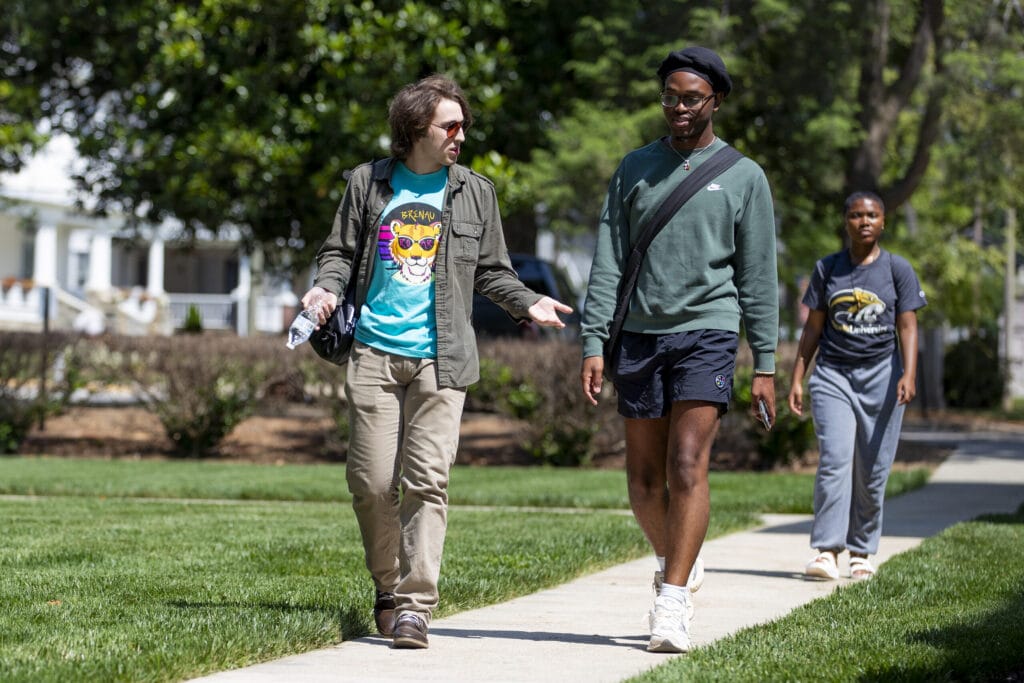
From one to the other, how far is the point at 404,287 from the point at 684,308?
0.98m

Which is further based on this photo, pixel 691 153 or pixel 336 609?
pixel 336 609

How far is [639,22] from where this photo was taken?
59.1 ft

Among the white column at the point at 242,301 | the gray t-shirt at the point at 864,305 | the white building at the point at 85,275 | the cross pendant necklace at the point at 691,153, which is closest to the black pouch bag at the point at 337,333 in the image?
the cross pendant necklace at the point at 691,153

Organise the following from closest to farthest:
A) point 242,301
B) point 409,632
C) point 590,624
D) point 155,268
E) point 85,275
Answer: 1. point 409,632
2. point 590,624
3. point 242,301
4. point 155,268
5. point 85,275

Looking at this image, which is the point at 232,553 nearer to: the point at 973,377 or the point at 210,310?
the point at 973,377

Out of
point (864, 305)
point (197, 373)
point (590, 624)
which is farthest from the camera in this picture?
point (197, 373)

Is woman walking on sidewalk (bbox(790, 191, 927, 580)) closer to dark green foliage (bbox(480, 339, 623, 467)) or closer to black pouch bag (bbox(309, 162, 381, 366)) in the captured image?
black pouch bag (bbox(309, 162, 381, 366))

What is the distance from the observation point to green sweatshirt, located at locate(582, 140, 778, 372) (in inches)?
214

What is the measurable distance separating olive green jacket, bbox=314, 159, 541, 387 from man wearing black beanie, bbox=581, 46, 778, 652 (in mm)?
381

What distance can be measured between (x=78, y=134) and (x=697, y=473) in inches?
559

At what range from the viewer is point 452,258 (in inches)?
216

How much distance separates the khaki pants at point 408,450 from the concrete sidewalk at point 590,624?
0.28 m

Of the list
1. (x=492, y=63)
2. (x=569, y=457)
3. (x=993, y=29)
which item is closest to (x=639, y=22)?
(x=492, y=63)

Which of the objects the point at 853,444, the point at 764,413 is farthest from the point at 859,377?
the point at 764,413
